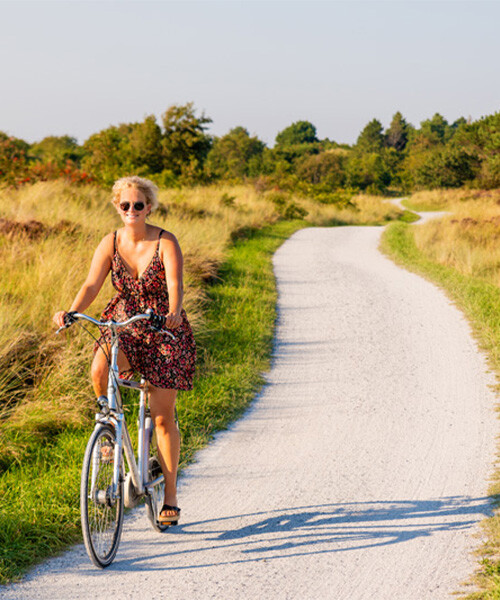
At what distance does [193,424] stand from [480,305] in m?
6.05

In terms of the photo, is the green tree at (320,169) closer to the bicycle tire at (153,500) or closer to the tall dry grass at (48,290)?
the tall dry grass at (48,290)

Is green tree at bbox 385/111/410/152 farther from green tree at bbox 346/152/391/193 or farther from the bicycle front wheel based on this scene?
the bicycle front wheel

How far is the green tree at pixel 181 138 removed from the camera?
27.9 metres

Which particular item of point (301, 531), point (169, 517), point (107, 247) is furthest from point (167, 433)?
point (107, 247)

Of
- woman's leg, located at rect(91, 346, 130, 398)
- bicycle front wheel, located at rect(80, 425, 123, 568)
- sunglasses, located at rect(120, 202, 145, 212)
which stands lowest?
bicycle front wheel, located at rect(80, 425, 123, 568)

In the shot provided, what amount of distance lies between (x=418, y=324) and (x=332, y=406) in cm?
349

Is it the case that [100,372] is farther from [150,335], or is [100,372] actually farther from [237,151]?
[237,151]

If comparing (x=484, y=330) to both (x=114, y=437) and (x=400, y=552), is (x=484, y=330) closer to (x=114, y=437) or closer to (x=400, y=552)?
(x=400, y=552)

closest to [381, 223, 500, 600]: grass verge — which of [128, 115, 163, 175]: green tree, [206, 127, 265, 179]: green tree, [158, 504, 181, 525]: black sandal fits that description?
[158, 504, 181, 525]: black sandal

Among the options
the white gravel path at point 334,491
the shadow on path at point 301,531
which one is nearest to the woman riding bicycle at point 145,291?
the shadow on path at point 301,531

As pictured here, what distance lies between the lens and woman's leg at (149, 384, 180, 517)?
3.62 metres

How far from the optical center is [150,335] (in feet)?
11.6

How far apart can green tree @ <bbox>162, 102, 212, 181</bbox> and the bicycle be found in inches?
991

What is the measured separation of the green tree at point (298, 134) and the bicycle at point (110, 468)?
10921 centimetres
